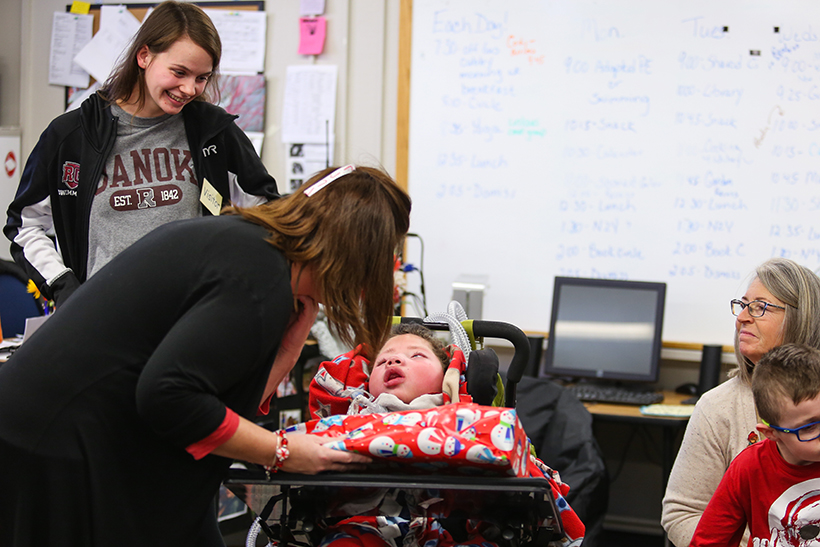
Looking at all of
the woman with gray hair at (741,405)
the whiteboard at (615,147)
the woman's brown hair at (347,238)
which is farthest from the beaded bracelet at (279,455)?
the whiteboard at (615,147)

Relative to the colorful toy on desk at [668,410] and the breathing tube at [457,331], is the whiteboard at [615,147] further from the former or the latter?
the breathing tube at [457,331]

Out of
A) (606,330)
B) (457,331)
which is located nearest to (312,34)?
(606,330)

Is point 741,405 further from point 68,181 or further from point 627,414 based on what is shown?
point 68,181

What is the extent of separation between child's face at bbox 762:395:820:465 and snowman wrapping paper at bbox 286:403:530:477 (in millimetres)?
505

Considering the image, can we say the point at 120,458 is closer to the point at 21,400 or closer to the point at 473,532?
the point at 21,400

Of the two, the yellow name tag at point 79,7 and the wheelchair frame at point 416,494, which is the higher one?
the yellow name tag at point 79,7

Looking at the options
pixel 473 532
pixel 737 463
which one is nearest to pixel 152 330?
pixel 473 532

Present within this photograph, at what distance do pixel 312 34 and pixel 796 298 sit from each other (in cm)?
261

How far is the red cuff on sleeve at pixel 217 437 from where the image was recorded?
98cm

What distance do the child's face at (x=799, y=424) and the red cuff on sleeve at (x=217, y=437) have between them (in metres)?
0.95

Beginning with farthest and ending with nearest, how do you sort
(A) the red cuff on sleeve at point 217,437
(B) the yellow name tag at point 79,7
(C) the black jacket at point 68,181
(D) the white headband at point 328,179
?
(B) the yellow name tag at point 79,7
(C) the black jacket at point 68,181
(D) the white headband at point 328,179
(A) the red cuff on sleeve at point 217,437

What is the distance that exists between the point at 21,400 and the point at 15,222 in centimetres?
89

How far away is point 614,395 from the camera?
2783 millimetres

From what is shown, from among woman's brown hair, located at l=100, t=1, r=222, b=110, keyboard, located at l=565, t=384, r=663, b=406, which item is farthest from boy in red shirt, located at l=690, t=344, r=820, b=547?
woman's brown hair, located at l=100, t=1, r=222, b=110
